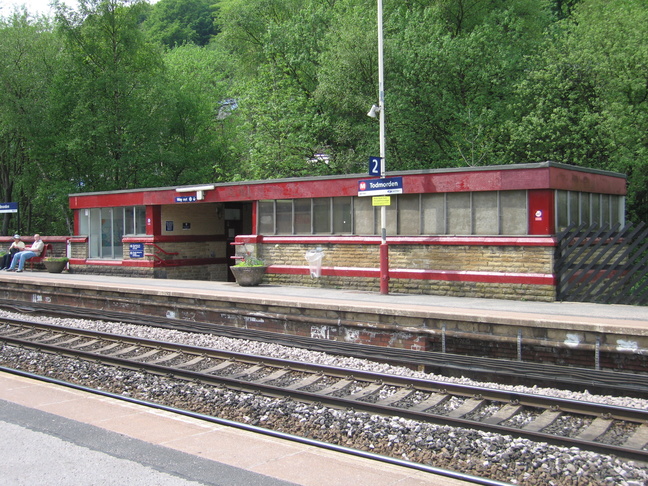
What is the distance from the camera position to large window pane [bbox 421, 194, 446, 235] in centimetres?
1630

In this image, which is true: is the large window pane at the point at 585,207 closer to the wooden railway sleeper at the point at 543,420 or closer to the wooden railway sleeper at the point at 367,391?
the wooden railway sleeper at the point at 367,391

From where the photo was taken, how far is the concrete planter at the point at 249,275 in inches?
749

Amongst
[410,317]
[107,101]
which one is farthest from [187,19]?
[410,317]

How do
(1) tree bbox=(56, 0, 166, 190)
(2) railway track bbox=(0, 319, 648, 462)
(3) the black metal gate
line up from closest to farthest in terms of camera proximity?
(2) railway track bbox=(0, 319, 648, 462)
(3) the black metal gate
(1) tree bbox=(56, 0, 166, 190)

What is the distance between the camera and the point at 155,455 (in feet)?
19.5

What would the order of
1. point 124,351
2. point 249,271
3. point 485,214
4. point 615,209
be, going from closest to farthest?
point 124,351 < point 485,214 < point 615,209 < point 249,271

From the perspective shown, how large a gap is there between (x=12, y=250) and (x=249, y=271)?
45.8 feet

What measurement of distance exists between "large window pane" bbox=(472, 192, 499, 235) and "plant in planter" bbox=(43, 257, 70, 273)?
17.2 metres

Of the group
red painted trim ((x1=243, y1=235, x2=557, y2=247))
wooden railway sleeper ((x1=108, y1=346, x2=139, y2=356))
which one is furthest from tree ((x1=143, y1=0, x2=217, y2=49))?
wooden railway sleeper ((x1=108, y1=346, x2=139, y2=356))

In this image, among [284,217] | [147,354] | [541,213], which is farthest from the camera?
[284,217]

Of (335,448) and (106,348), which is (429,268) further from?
(335,448)

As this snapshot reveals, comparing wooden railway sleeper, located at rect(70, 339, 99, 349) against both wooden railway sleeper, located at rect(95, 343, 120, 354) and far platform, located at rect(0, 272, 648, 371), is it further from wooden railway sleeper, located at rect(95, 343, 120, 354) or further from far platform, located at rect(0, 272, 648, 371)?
far platform, located at rect(0, 272, 648, 371)

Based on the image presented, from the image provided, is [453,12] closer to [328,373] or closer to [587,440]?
[328,373]

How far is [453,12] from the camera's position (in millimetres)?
31938
